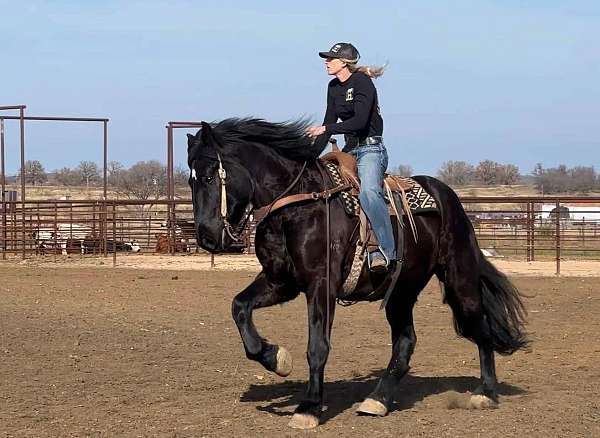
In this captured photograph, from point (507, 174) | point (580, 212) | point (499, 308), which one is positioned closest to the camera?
point (499, 308)

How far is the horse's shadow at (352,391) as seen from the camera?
6.27 m

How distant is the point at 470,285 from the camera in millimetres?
6586

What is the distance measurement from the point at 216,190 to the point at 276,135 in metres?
0.62

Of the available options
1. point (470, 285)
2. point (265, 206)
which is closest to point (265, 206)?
point (265, 206)

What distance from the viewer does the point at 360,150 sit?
6082mm

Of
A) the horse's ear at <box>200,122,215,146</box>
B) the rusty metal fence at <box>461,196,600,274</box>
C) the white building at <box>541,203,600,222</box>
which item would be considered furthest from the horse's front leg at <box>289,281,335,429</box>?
the white building at <box>541,203,600,222</box>

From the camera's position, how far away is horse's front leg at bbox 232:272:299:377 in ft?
19.0

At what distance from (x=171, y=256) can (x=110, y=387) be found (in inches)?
666

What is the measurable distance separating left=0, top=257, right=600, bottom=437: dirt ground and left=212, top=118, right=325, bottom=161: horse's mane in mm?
1726

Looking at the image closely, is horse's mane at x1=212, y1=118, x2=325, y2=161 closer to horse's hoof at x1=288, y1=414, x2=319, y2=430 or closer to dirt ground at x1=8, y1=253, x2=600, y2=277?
horse's hoof at x1=288, y1=414, x2=319, y2=430

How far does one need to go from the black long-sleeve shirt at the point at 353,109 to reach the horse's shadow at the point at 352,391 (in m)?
1.82

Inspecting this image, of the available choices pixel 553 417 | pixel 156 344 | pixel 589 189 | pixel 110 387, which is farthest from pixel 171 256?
pixel 589 189

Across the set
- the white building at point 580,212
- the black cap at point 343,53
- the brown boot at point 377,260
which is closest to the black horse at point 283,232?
the brown boot at point 377,260

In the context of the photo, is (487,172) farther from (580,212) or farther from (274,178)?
(274,178)
